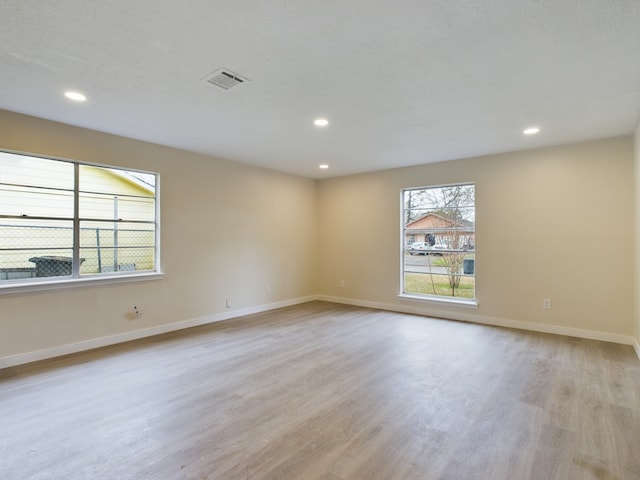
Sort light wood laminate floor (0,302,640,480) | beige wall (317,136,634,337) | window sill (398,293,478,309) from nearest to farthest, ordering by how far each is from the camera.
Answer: light wood laminate floor (0,302,640,480) < beige wall (317,136,634,337) < window sill (398,293,478,309)

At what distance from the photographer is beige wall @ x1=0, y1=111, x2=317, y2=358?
3.40 m

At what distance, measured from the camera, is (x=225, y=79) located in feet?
8.48

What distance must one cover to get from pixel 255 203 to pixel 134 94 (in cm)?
289

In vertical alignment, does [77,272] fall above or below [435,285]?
above

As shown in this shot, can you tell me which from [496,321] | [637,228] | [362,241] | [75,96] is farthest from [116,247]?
[637,228]

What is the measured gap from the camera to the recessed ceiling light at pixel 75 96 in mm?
2838

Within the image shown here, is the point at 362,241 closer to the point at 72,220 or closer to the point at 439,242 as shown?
the point at 439,242

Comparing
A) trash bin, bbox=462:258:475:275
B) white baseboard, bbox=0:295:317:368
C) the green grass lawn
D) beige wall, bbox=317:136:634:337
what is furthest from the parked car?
white baseboard, bbox=0:295:317:368

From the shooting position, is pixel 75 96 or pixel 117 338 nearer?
pixel 75 96

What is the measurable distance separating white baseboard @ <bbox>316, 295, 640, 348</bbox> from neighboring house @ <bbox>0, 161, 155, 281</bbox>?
382 centimetres

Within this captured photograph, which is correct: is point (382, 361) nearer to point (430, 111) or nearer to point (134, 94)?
point (430, 111)

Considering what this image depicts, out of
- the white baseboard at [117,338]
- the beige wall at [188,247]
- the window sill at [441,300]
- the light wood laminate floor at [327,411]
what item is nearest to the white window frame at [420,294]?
the window sill at [441,300]

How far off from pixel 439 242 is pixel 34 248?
5.45m

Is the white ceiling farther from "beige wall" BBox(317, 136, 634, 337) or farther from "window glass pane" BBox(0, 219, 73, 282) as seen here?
"window glass pane" BBox(0, 219, 73, 282)
